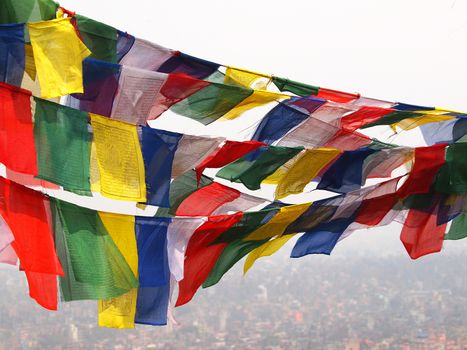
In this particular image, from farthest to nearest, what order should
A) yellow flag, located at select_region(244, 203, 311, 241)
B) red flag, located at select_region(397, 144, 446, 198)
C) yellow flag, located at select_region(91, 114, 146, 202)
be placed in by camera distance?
red flag, located at select_region(397, 144, 446, 198) < yellow flag, located at select_region(244, 203, 311, 241) < yellow flag, located at select_region(91, 114, 146, 202)

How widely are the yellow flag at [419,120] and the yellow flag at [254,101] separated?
1226 mm

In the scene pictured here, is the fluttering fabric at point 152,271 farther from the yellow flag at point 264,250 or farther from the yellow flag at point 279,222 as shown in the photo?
the yellow flag at point 264,250

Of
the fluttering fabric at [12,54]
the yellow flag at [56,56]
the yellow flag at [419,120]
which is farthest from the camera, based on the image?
the yellow flag at [419,120]

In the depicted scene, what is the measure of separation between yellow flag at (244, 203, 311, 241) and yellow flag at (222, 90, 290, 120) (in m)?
0.78

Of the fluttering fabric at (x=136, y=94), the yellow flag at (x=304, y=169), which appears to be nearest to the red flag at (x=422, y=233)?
the yellow flag at (x=304, y=169)

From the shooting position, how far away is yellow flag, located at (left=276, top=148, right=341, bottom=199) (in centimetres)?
564

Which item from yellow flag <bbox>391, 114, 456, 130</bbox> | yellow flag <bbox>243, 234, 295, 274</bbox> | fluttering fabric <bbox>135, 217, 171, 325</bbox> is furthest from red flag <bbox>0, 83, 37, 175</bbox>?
yellow flag <bbox>391, 114, 456, 130</bbox>

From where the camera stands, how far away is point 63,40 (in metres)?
4.25

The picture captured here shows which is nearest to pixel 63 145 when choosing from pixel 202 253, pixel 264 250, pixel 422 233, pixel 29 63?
pixel 29 63

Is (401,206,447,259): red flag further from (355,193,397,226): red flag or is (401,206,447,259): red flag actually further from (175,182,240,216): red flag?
(175,182,240,216): red flag

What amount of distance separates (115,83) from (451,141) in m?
3.00

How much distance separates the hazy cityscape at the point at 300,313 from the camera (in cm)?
5031

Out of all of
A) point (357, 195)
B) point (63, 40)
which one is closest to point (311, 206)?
point (357, 195)

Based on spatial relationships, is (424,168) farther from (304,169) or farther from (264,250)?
(264,250)
